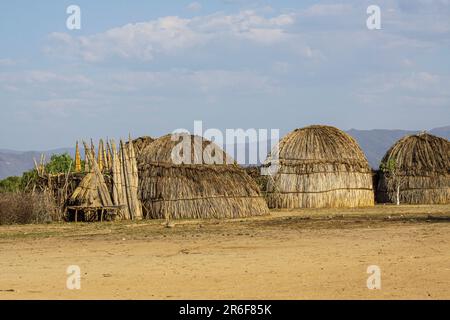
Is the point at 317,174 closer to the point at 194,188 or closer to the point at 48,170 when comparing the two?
the point at 194,188

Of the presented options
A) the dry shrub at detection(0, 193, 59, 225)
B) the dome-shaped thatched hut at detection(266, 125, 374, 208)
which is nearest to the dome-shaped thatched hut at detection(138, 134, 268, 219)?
the dry shrub at detection(0, 193, 59, 225)

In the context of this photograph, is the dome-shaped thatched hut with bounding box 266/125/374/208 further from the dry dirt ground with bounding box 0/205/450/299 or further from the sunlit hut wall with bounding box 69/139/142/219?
the dry dirt ground with bounding box 0/205/450/299

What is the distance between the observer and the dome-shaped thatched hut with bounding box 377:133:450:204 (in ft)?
117

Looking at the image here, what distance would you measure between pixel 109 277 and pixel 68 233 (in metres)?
8.23

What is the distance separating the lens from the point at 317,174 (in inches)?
1286

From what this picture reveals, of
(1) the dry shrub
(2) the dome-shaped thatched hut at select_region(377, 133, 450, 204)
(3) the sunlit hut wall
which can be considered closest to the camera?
(1) the dry shrub

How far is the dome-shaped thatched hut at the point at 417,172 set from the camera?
3562 centimetres

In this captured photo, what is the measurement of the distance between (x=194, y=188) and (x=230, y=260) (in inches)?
431

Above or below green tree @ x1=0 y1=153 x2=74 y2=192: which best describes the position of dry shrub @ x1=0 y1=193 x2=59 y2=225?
below

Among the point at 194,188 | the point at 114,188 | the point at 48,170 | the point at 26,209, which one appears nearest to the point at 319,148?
the point at 194,188

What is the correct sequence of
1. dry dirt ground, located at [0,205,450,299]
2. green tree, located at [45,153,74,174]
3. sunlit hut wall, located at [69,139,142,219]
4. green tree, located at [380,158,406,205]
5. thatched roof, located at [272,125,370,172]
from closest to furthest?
dry dirt ground, located at [0,205,450,299], sunlit hut wall, located at [69,139,142,219], green tree, located at [45,153,74,174], thatched roof, located at [272,125,370,172], green tree, located at [380,158,406,205]

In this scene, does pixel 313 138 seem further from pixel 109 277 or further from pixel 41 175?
pixel 109 277

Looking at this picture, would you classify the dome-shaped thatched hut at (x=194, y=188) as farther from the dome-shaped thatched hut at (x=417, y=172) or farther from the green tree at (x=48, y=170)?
the dome-shaped thatched hut at (x=417, y=172)

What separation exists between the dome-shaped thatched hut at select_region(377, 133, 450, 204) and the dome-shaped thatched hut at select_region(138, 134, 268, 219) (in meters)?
11.3
